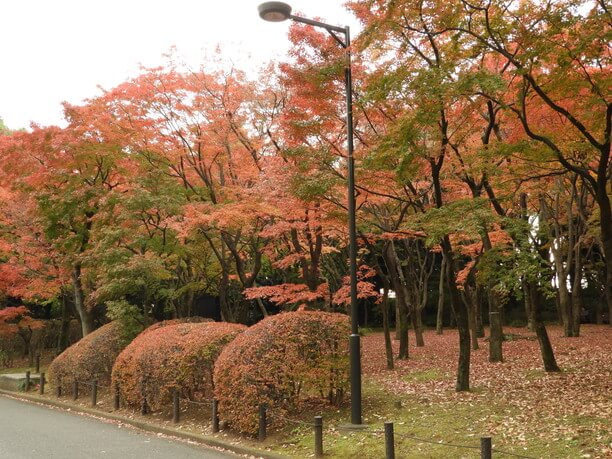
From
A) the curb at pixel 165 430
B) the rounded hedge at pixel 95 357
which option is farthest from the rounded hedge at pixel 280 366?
the rounded hedge at pixel 95 357

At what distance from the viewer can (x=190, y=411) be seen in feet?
46.2

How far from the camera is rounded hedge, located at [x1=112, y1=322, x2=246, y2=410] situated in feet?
44.0

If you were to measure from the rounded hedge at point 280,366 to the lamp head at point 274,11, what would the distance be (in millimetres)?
5790

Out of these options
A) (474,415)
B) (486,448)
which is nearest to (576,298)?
(474,415)

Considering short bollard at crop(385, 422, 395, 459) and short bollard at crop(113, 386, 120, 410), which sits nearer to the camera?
short bollard at crop(385, 422, 395, 459)

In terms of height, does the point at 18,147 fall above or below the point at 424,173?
above

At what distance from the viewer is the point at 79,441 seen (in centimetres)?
1132

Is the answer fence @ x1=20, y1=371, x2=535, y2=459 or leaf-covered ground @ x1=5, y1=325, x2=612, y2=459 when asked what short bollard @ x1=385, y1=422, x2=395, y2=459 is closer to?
fence @ x1=20, y1=371, x2=535, y2=459

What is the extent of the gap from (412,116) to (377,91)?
82cm

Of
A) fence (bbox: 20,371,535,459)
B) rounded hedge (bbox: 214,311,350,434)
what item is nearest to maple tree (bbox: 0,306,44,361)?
fence (bbox: 20,371,535,459)

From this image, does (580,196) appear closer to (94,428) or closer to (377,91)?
(377,91)

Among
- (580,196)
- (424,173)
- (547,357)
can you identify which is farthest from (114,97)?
(580,196)

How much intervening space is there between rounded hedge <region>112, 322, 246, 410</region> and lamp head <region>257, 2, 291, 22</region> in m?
7.39

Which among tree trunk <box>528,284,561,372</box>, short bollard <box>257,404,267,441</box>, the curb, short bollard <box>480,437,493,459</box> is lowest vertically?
the curb
